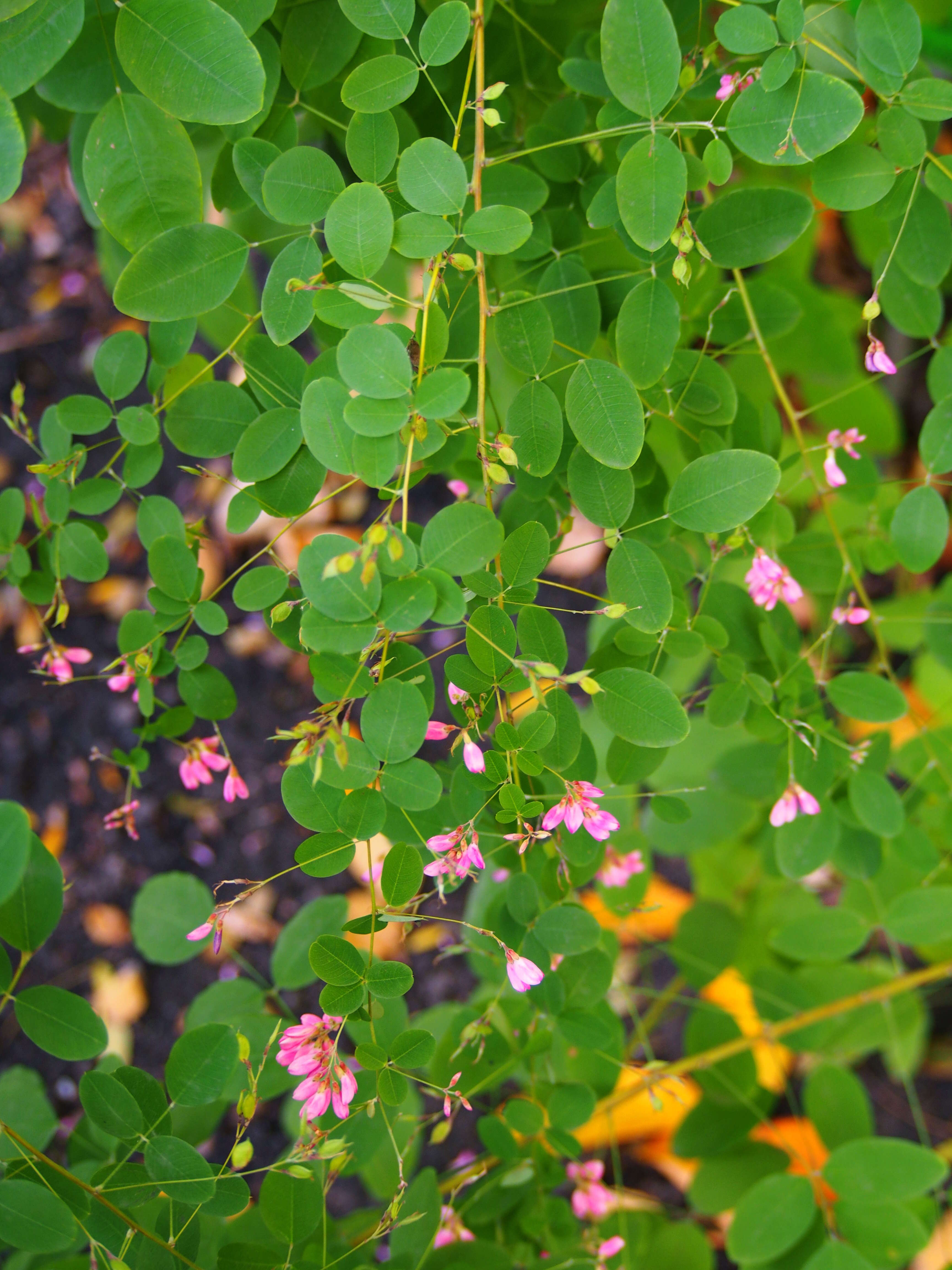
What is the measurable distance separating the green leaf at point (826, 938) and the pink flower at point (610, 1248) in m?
0.45

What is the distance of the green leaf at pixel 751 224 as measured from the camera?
878 millimetres

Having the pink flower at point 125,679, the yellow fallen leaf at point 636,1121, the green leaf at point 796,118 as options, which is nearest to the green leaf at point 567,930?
the pink flower at point 125,679

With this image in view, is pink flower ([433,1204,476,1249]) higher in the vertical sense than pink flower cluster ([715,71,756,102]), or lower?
lower

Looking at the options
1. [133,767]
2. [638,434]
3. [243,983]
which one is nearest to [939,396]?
[638,434]

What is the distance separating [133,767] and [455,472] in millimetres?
525

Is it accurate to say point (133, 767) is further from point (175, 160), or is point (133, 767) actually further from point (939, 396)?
point (939, 396)

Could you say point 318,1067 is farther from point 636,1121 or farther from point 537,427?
point 636,1121

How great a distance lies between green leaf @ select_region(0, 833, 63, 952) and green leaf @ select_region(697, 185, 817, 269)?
876mm

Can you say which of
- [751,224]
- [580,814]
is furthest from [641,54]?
[580,814]

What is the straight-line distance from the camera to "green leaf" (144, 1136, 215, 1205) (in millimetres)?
819

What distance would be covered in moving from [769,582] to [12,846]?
73 centimetres

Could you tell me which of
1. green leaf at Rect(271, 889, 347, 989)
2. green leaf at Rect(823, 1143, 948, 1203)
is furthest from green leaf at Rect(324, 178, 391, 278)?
green leaf at Rect(823, 1143, 948, 1203)

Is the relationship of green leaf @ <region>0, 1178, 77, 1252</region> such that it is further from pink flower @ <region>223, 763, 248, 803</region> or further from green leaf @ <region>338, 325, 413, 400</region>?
green leaf @ <region>338, 325, 413, 400</region>

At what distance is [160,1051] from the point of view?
79.4 inches
